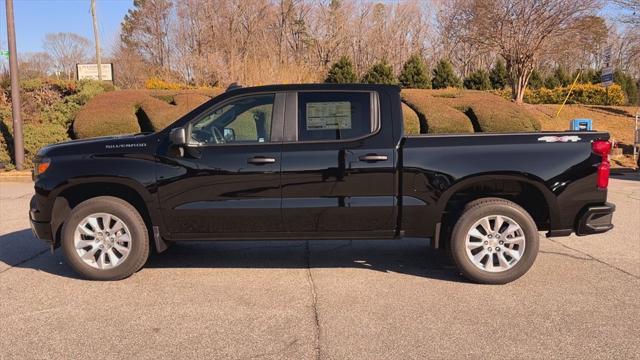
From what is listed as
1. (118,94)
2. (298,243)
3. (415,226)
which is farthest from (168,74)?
(415,226)

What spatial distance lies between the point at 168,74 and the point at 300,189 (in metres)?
26.5

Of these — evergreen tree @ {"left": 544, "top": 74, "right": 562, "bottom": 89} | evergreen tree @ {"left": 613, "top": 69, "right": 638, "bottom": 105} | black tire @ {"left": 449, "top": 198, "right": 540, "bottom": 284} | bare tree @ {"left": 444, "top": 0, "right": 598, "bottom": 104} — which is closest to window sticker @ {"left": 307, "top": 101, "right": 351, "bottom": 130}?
black tire @ {"left": 449, "top": 198, "right": 540, "bottom": 284}

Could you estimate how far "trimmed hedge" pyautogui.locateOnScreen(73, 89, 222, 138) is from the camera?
14.1m

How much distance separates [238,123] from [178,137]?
630 millimetres

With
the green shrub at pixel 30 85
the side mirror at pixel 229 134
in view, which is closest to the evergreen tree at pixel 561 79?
the green shrub at pixel 30 85

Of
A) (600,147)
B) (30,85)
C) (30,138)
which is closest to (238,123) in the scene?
(600,147)

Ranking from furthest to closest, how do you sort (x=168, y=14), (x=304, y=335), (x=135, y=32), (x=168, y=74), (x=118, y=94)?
(x=135, y=32)
(x=168, y=14)
(x=168, y=74)
(x=118, y=94)
(x=304, y=335)

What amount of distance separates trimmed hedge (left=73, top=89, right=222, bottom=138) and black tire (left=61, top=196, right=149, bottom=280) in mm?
9137

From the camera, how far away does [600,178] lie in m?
4.86

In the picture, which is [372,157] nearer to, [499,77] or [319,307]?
[319,307]

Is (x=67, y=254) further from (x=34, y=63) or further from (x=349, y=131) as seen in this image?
(x=34, y=63)

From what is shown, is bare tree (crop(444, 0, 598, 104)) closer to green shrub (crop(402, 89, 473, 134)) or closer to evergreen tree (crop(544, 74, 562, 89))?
green shrub (crop(402, 89, 473, 134))

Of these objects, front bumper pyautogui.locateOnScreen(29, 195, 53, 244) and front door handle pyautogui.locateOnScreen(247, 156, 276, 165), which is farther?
front bumper pyautogui.locateOnScreen(29, 195, 53, 244)

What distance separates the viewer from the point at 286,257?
6000 mm
